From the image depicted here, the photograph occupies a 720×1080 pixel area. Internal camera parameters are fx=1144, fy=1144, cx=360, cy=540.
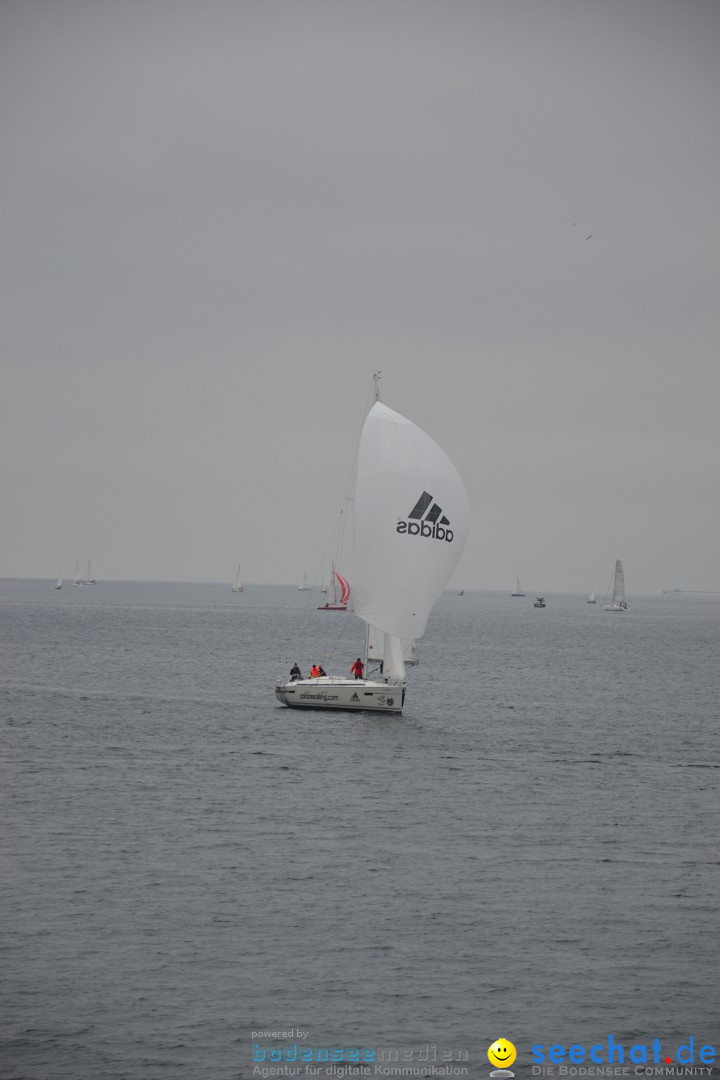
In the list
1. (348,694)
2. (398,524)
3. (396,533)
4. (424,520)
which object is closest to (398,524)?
(398,524)

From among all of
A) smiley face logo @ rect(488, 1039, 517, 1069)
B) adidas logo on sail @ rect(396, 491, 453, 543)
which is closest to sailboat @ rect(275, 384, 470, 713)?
adidas logo on sail @ rect(396, 491, 453, 543)

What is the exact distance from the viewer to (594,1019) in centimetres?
2122

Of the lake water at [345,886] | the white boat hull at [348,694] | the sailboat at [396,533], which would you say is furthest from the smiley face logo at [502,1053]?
the white boat hull at [348,694]

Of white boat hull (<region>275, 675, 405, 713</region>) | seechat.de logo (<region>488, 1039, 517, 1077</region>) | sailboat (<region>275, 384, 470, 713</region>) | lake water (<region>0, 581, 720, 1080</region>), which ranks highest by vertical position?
sailboat (<region>275, 384, 470, 713</region>)

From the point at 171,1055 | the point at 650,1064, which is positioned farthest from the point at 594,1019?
the point at 171,1055

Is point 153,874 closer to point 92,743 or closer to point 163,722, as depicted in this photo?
point 92,743

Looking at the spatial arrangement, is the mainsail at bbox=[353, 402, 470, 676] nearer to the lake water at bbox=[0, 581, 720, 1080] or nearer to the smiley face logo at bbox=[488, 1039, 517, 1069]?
the lake water at bbox=[0, 581, 720, 1080]

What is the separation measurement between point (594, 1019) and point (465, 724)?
35.9 metres

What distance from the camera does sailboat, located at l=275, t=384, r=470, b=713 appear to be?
52812 mm

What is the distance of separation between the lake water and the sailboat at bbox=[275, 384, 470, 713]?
3.96m

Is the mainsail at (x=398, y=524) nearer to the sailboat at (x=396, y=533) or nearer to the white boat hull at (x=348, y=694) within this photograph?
the sailboat at (x=396, y=533)

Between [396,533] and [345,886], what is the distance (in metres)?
26.2

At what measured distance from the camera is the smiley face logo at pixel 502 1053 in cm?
1964

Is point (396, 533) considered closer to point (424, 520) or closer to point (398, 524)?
point (398, 524)
